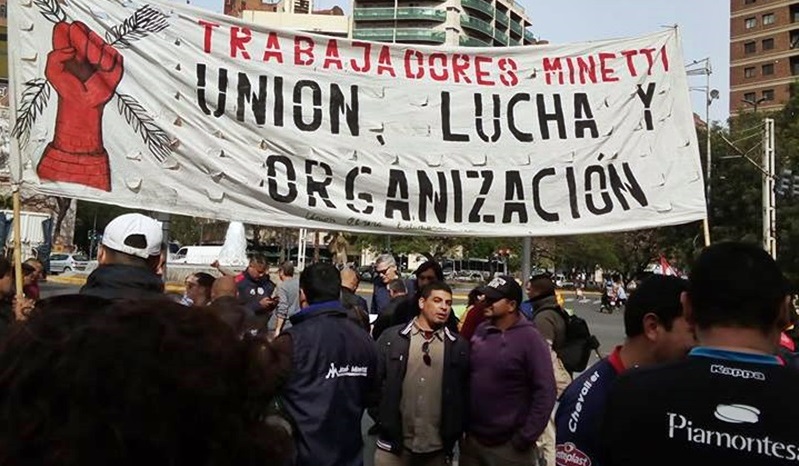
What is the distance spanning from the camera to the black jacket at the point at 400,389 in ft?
15.5

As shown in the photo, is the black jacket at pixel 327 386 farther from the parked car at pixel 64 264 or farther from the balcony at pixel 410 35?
the balcony at pixel 410 35

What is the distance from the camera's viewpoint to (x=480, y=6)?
98.4 m

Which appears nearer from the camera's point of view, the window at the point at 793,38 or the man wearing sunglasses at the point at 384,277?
the man wearing sunglasses at the point at 384,277

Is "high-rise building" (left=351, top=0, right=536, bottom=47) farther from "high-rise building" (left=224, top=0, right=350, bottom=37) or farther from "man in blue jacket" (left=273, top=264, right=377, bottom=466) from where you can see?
"man in blue jacket" (left=273, top=264, right=377, bottom=466)

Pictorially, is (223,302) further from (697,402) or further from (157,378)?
(697,402)

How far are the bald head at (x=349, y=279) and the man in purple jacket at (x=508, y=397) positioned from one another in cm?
303

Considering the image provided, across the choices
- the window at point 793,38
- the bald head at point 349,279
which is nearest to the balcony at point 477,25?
the window at point 793,38

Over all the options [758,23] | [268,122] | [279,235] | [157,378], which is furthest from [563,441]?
[758,23]

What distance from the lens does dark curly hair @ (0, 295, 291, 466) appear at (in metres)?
0.92

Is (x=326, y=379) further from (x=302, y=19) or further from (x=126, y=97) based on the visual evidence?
(x=302, y=19)

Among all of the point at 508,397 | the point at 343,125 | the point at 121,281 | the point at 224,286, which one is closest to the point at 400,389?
the point at 508,397

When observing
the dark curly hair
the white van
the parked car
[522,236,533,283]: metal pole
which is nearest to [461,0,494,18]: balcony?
the white van

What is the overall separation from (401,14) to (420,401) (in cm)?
9271

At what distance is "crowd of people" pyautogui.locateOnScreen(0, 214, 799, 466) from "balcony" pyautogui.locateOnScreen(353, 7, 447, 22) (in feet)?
302
